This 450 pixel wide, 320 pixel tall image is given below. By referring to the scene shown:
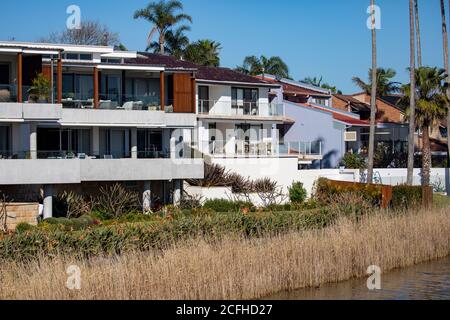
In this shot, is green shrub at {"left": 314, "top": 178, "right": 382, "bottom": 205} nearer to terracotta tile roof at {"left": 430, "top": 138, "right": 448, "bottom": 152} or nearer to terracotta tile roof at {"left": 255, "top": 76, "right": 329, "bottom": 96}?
terracotta tile roof at {"left": 255, "top": 76, "right": 329, "bottom": 96}

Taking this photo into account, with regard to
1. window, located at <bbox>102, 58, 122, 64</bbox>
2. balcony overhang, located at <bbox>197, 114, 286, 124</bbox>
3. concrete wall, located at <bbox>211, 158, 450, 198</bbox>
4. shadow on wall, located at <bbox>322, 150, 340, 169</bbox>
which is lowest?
concrete wall, located at <bbox>211, 158, 450, 198</bbox>

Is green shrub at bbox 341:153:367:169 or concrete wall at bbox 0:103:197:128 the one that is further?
green shrub at bbox 341:153:367:169

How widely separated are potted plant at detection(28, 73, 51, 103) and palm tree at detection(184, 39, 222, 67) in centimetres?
3824

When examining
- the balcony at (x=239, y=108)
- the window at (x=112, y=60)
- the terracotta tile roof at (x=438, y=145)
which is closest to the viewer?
the window at (x=112, y=60)

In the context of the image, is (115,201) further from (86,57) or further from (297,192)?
(297,192)

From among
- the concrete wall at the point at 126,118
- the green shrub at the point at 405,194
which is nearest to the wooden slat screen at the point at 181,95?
the concrete wall at the point at 126,118

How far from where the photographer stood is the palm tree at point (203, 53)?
7512 centimetres

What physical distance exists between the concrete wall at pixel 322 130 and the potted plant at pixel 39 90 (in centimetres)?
2850

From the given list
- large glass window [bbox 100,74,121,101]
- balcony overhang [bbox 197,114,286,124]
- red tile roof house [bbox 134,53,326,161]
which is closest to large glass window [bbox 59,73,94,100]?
large glass window [bbox 100,74,121,101]

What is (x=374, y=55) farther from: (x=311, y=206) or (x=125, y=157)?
(x=125, y=157)

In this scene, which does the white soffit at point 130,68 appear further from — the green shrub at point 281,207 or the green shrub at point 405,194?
the green shrub at point 405,194

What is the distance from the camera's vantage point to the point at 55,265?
21.3 metres

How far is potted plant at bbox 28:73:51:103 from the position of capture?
1467 inches
